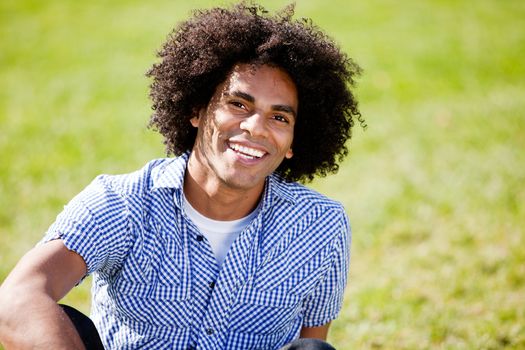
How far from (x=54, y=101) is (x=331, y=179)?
14.6ft

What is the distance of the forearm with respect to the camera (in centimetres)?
237

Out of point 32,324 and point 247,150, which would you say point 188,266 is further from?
point 32,324

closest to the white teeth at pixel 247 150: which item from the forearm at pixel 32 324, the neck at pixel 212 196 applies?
the neck at pixel 212 196

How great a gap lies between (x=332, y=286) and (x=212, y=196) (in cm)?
81

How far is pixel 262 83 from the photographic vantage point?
3.12 metres

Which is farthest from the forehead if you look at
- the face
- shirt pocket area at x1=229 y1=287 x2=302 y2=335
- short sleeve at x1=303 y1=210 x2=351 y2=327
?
shirt pocket area at x1=229 y1=287 x2=302 y2=335

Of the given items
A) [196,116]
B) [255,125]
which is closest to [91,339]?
[255,125]

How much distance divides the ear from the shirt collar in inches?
7.2

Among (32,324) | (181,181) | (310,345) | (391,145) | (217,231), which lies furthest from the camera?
(391,145)

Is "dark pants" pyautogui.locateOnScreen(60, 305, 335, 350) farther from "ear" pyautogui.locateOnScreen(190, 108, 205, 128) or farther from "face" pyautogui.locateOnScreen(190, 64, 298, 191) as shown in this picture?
"ear" pyautogui.locateOnScreen(190, 108, 205, 128)

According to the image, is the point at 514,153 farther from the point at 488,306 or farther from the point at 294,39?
the point at 294,39

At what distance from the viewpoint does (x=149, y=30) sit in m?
12.2

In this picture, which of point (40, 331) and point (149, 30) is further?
point (149, 30)

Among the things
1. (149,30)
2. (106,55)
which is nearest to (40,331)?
(106,55)
